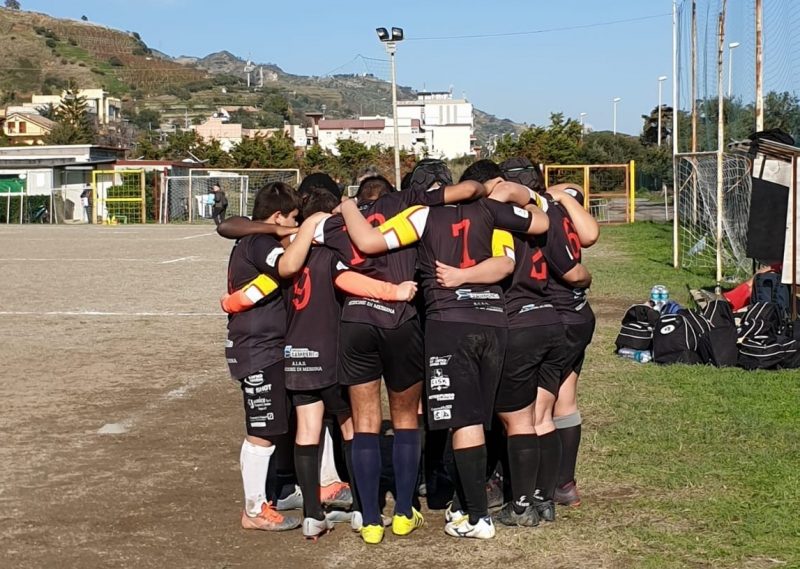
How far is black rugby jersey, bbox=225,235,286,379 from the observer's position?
18.4 feet

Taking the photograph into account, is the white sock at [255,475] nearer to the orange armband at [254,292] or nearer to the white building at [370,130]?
the orange armband at [254,292]

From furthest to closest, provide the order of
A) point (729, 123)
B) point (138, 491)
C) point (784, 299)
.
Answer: point (729, 123) < point (784, 299) < point (138, 491)

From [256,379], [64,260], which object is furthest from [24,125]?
[256,379]

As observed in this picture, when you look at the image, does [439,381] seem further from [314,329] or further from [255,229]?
[255,229]

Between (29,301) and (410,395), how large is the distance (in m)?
11.8

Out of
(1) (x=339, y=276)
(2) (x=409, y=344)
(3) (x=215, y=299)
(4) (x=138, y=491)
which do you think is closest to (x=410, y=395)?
(2) (x=409, y=344)

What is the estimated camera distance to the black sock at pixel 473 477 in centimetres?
539

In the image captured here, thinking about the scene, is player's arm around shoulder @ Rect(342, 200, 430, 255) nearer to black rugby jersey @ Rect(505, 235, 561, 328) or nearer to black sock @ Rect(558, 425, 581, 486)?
black rugby jersey @ Rect(505, 235, 561, 328)

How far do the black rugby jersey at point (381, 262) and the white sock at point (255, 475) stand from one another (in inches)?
35.7

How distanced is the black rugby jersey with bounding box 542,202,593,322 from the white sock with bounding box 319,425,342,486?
158 cm

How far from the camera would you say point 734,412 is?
8055 mm

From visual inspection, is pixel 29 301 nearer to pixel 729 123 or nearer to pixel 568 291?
pixel 568 291

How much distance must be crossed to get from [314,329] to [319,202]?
68 cm

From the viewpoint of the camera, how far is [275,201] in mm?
5711
